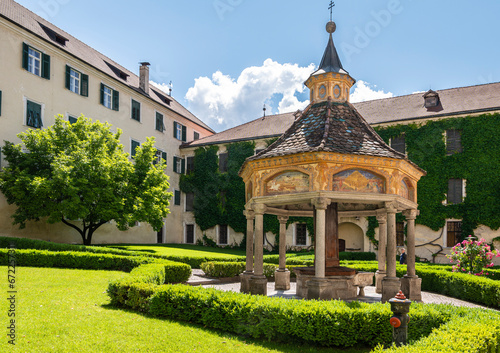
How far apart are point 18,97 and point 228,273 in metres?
17.6

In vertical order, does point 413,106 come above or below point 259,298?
above

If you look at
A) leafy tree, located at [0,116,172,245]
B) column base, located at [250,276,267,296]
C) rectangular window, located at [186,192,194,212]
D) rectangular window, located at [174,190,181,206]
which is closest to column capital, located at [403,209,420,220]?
column base, located at [250,276,267,296]

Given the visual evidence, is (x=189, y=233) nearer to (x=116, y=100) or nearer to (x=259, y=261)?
(x=116, y=100)

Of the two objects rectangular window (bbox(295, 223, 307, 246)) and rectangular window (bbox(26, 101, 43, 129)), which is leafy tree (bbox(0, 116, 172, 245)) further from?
rectangular window (bbox(295, 223, 307, 246))

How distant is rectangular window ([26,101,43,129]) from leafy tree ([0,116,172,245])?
1.68 metres

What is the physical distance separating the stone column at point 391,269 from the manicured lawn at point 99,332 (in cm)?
479

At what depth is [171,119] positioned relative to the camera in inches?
1699

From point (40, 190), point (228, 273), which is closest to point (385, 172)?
point (228, 273)

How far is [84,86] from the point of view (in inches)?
1247

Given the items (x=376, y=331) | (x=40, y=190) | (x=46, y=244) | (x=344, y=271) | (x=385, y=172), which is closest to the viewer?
(x=376, y=331)

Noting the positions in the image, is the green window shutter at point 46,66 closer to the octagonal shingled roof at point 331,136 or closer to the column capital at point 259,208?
the octagonal shingled roof at point 331,136

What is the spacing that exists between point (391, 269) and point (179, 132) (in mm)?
35084

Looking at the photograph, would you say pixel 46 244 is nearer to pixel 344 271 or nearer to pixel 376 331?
pixel 344 271

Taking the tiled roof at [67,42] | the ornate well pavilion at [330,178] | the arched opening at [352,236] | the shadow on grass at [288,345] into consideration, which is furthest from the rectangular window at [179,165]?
the shadow on grass at [288,345]
